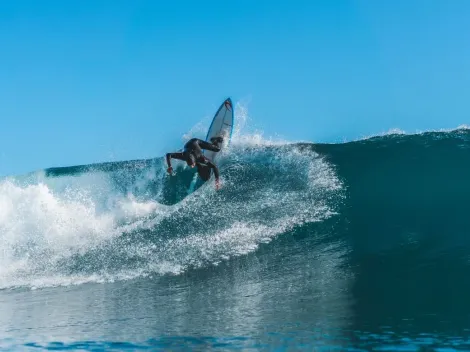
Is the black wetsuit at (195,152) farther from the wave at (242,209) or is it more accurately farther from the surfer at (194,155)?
the wave at (242,209)

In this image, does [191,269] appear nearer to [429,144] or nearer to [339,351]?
[339,351]

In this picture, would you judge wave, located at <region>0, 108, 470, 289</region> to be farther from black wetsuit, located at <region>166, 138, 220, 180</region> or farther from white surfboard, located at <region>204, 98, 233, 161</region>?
black wetsuit, located at <region>166, 138, 220, 180</region>

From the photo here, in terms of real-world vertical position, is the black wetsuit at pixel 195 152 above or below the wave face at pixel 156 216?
above

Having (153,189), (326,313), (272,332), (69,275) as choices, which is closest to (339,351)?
(272,332)

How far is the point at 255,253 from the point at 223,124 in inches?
280

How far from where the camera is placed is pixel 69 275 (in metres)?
8.66

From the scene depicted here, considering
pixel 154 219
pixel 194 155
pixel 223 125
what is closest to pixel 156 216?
pixel 154 219

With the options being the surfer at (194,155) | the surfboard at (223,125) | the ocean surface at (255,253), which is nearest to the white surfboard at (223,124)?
the surfboard at (223,125)

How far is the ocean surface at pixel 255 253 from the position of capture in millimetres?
4223

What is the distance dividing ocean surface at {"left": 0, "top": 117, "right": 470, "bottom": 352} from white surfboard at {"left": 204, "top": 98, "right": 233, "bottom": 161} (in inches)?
21.6

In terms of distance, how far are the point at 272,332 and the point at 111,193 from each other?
1105 cm

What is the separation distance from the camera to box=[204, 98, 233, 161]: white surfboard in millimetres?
14656

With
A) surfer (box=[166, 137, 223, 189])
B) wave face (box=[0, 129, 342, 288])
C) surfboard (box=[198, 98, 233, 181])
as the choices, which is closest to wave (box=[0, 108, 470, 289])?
wave face (box=[0, 129, 342, 288])

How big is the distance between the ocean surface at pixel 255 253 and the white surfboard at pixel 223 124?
55 centimetres
